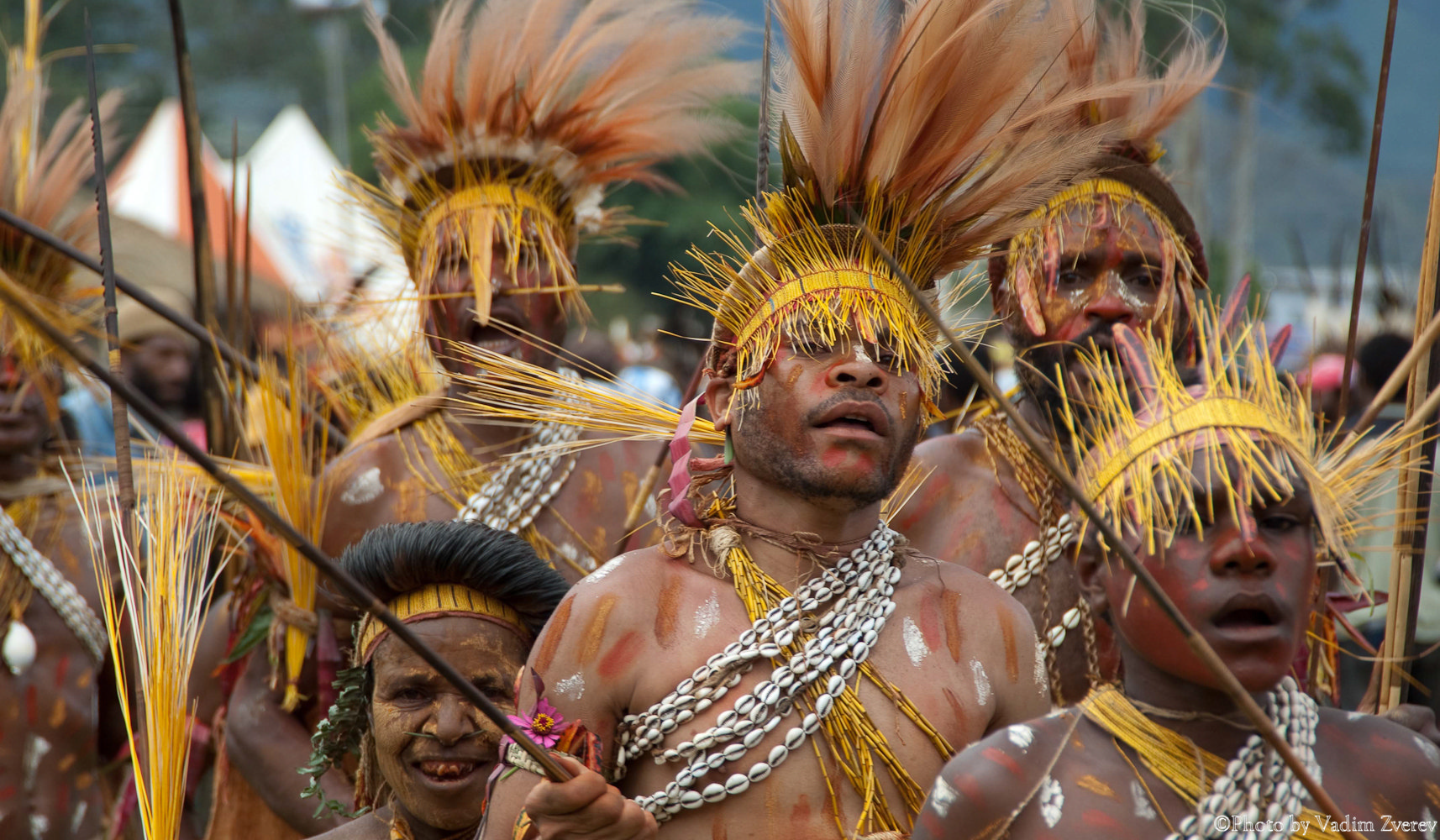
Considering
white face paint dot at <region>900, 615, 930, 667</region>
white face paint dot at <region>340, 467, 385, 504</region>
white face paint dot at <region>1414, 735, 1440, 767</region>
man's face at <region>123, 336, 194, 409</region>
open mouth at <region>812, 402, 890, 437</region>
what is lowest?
white face paint dot at <region>1414, 735, 1440, 767</region>

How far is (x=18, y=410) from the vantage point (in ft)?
15.8

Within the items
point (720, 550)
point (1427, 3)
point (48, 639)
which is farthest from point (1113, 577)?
point (1427, 3)

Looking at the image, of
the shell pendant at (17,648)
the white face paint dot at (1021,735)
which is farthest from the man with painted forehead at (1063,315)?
the shell pendant at (17,648)

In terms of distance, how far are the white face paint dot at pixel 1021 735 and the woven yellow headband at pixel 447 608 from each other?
1151 millimetres

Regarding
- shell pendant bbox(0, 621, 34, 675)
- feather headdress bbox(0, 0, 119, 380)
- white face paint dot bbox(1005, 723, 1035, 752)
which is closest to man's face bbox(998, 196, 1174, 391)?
white face paint dot bbox(1005, 723, 1035, 752)

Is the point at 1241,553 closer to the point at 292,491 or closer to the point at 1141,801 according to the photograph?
the point at 1141,801

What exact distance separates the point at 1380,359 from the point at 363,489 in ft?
17.8

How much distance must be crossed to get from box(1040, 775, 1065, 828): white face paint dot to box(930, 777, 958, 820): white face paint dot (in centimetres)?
14

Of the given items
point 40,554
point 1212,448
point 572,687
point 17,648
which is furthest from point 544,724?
point 40,554

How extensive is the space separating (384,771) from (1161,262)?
2.09 metres

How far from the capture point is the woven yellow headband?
9.82 feet

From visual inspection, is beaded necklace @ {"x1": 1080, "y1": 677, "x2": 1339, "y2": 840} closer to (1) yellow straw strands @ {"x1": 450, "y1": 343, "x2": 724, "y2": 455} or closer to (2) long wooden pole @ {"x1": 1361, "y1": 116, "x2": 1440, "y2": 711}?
(2) long wooden pole @ {"x1": 1361, "y1": 116, "x2": 1440, "y2": 711}

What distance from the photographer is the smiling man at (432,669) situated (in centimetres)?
286

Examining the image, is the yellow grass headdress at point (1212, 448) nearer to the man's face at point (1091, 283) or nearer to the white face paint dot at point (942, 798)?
the white face paint dot at point (942, 798)
